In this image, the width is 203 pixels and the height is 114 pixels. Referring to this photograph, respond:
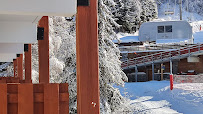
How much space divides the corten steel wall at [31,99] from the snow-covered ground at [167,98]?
16629 mm

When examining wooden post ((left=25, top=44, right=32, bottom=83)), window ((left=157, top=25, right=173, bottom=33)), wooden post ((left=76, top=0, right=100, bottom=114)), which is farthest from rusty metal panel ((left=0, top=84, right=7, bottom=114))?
window ((left=157, top=25, right=173, bottom=33))

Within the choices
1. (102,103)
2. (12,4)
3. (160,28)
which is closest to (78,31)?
(12,4)

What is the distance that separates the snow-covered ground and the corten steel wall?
54.6ft

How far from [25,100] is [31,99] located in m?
0.04

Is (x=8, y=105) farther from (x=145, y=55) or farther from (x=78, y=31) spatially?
(x=145, y=55)

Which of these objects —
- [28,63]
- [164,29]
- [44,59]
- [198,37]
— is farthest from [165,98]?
[198,37]

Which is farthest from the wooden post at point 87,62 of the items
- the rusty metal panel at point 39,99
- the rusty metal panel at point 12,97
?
the rusty metal panel at point 12,97

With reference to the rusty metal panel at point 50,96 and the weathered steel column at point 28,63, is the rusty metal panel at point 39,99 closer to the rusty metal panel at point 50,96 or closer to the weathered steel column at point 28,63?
the rusty metal panel at point 50,96

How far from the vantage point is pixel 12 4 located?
2.41m

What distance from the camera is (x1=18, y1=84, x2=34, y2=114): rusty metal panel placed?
2221 mm

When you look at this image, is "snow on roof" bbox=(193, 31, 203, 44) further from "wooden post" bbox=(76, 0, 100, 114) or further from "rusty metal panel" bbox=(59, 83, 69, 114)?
"rusty metal panel" bbox=(59, 83, 69, 114)

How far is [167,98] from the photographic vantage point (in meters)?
24.2

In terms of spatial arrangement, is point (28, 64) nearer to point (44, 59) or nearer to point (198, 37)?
point (44, 59)

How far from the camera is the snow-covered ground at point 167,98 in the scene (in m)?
20.8
